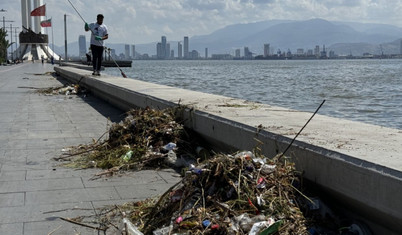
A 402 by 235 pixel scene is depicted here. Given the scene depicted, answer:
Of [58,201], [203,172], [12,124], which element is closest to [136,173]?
[58,201]

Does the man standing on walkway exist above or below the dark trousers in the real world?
above

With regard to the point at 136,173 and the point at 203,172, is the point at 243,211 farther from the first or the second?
the point at 136,173

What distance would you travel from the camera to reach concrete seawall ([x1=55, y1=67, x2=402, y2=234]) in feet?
9.61

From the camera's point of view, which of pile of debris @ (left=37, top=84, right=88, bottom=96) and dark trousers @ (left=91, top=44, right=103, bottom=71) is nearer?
dark trousers @ (left=91, top=44, right=103, bottom=71)

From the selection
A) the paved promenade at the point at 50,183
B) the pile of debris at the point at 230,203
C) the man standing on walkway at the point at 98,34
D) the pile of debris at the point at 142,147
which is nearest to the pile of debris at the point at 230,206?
the pile of debris at the point at 230,203

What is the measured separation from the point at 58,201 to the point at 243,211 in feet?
6.09

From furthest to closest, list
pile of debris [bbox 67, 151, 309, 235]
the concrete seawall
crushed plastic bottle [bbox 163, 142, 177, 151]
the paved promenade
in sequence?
crushed plastic bottle [bbox 163, 142, 177, 151] → the paved promenade → pile of debris [bbox 67, 151, 309, 235] → the concrete seawall

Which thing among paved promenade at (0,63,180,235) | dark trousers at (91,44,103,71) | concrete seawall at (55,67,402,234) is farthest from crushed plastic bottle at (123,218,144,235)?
dark trousers at (91,44,103,71)

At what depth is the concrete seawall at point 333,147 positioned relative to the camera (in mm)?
2930

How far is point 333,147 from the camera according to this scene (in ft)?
11.6

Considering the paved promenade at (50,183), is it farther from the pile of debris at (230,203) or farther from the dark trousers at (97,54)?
the dark trousers at (97,54)

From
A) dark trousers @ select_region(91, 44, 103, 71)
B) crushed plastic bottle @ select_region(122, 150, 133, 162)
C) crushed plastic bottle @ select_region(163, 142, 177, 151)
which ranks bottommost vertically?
crushed plastic bottle @ select_region(122, 150, 133, 162)

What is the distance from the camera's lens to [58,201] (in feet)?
14.3

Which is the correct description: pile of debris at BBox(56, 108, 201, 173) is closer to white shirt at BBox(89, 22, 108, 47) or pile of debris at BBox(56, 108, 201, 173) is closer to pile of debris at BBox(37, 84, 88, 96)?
white shirt at BBox(89, 22, 108, 47)
